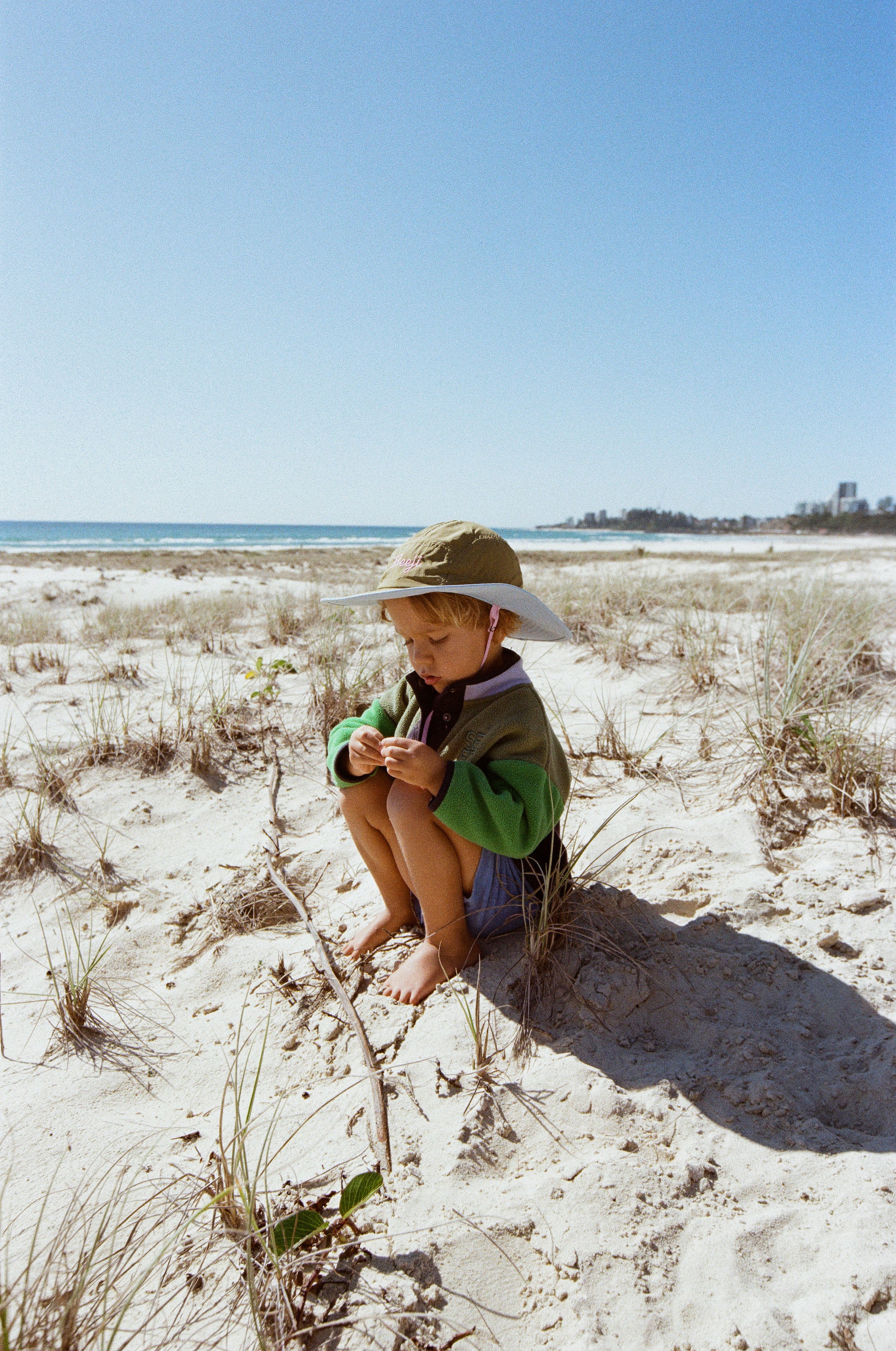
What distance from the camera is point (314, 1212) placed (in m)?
1.09

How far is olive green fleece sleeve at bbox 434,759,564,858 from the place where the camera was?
4.71 ft

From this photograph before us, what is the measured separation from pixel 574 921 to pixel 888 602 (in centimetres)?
435

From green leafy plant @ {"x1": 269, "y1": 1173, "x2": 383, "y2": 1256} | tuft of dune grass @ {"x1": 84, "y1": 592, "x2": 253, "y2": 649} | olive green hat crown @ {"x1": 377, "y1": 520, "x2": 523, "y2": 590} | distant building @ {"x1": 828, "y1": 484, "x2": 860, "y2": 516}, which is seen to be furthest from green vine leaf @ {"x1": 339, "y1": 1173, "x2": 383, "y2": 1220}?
distant building @ {"x1": 828, "y1": 484, "x2": 860, "y2": 516}

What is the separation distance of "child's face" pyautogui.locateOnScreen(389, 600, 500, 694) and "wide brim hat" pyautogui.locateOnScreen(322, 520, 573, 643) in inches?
1.9

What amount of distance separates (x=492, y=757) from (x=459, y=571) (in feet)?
1.29

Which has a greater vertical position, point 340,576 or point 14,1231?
point 340,576

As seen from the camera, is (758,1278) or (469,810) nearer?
(758,1278)

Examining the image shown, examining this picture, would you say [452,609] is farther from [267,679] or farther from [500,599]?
[267,679]

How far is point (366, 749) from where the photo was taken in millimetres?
1526

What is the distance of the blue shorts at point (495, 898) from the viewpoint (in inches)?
65.8

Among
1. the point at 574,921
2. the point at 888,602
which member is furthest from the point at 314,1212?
the point at 888,602

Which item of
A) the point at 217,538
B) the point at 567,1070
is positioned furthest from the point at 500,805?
the point at 217,538

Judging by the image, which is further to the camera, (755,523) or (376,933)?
(755,523)

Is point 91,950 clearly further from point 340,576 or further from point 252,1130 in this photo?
point 340,576
